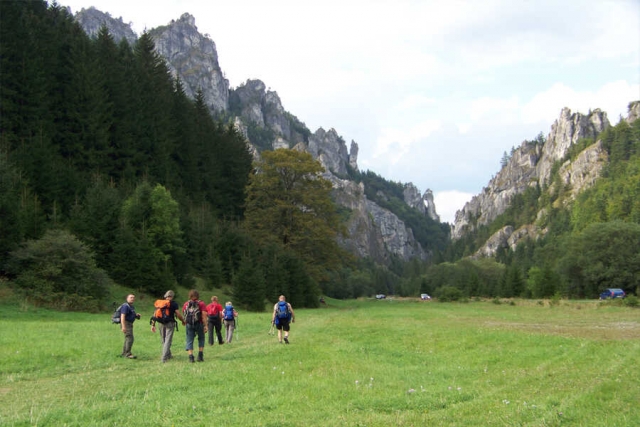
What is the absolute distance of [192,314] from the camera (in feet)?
52.4

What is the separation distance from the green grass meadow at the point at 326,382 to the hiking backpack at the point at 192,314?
1.36 metres

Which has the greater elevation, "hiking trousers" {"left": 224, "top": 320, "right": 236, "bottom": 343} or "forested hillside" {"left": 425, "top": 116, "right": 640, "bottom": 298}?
"forested hillside" {"left": 425, "top": 116, "right": 640, "bottom": 298}

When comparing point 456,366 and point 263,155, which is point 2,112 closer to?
point 263,155

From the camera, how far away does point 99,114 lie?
51.2 meters

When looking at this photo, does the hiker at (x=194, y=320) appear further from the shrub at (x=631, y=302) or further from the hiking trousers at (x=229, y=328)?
the shrub at (x=631, y=302)

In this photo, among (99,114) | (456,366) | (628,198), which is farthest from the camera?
(628,198)

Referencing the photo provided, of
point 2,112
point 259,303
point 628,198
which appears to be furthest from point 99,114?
point 628,198

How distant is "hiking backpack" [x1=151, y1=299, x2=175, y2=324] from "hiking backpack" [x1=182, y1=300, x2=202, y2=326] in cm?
65

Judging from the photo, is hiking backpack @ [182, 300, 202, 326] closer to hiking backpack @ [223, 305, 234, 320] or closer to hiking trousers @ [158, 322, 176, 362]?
hiking trousers @ [158, 322, 176, 362]

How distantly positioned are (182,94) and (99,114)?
2873 cm

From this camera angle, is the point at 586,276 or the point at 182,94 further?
the point at 586,276

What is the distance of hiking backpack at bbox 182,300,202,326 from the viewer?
15875 millimetres

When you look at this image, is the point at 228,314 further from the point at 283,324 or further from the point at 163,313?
the point at 163,313

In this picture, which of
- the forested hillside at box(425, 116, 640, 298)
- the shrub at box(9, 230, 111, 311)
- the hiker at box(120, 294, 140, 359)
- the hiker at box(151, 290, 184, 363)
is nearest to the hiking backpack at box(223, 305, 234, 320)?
the hiker at box(151, 290, 184, 363)
